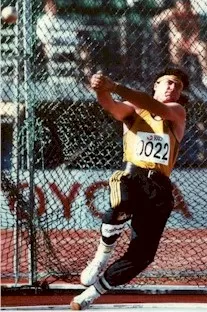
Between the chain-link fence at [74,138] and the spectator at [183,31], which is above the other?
the spectator at [183,31]

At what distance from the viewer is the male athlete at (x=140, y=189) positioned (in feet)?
18.4

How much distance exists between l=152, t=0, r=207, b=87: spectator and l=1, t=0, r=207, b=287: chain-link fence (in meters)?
0.09

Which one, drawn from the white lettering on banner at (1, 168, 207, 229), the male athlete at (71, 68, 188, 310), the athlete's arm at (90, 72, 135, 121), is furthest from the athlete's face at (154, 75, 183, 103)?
the white lettering on banner at (1, 168, 207, 229)

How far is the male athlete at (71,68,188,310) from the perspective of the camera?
561 centimetres

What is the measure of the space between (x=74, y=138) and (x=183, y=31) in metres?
2.19

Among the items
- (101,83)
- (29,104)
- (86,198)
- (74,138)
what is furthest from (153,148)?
(86,198)

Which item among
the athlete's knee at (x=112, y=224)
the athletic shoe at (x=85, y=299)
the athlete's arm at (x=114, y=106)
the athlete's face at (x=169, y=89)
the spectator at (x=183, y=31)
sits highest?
the spectator at (x=183, y=31)

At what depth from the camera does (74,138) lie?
7.88 m

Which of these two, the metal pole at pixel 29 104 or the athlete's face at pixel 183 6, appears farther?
the athlete's face at pixel 183 6

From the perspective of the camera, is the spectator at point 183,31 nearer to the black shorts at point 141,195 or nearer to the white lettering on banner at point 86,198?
the white lettering on banner at point 86,198

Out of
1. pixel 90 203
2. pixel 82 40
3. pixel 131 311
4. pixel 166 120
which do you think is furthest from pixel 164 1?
pixel 131 311

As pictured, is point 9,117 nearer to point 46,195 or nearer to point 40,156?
point 40,156

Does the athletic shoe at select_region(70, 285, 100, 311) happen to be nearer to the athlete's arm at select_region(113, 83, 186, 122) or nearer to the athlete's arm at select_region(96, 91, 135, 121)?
the athlete's arm at select_region(96, 91, 135, 121)

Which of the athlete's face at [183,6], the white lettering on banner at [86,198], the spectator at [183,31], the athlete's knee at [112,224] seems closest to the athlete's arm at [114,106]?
the athlete's knee at [112,224]
